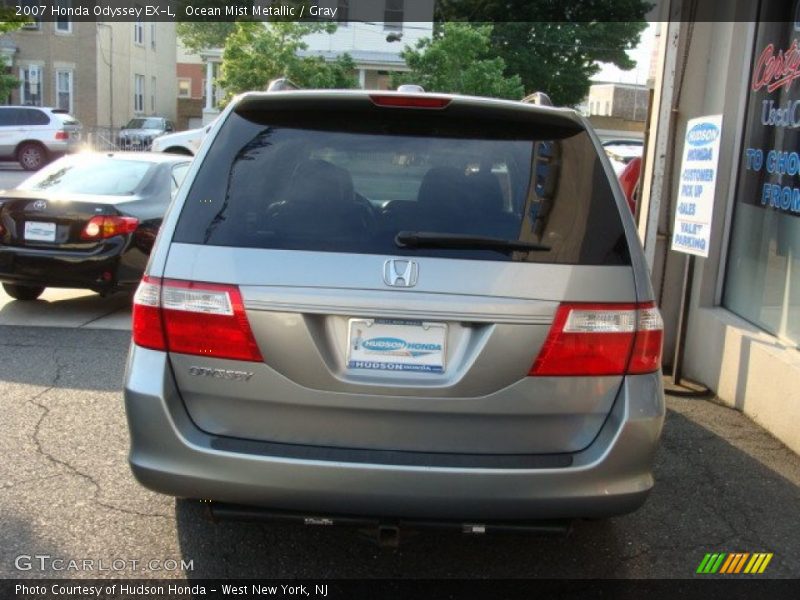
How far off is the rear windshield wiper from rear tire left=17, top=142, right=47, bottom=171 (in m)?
25.3

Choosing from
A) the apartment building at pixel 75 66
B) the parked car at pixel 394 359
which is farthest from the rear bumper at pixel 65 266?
the apartment building at pixel 75 66

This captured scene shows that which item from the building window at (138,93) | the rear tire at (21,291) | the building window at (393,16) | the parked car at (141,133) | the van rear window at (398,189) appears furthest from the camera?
the building window at (138,93)

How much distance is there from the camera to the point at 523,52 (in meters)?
37.2

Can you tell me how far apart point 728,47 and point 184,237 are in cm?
470

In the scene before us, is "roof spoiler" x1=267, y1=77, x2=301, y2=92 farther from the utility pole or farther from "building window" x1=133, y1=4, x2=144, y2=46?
"building window" x1=133, y1=4, x2=144, y2=46

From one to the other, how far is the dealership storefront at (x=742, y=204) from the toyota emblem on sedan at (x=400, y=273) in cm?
309

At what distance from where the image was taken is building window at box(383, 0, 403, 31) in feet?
109

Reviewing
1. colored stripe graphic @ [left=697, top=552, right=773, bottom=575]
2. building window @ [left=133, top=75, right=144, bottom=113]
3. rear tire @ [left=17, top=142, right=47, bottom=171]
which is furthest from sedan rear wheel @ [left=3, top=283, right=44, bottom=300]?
building window @ [left=133, top=75, right=144, bottom=113]

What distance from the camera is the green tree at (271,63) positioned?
27406 millimetres

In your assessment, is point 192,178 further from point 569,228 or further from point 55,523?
point 55,523

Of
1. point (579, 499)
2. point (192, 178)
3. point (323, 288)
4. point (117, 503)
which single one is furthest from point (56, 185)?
point (579, 499)

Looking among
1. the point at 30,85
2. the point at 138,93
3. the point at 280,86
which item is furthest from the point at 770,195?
the point at 138,93

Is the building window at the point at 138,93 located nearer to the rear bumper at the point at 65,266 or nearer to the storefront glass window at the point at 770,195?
the rear bumper at the point at 65,266

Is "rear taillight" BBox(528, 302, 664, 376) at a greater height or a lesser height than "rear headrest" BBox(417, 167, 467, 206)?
lesser
